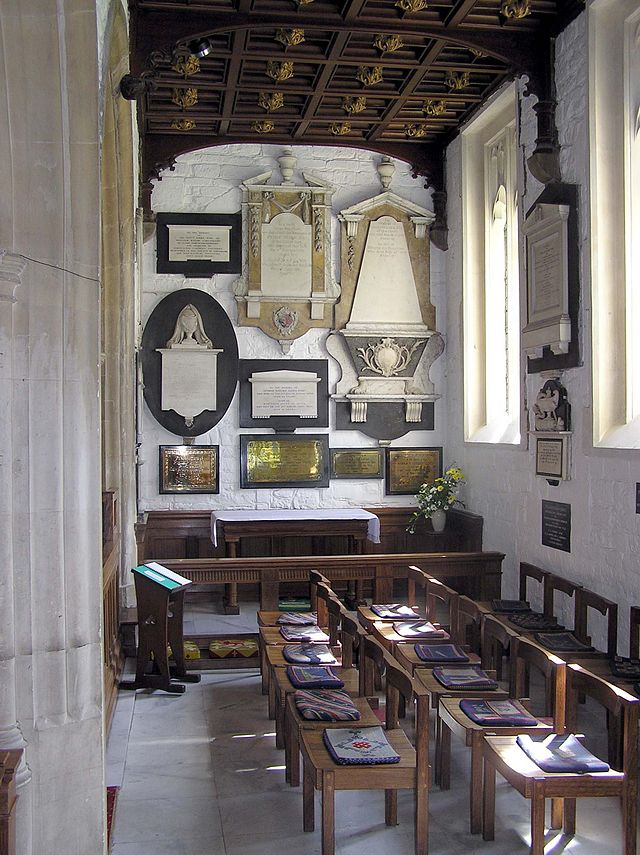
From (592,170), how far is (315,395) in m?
3.72

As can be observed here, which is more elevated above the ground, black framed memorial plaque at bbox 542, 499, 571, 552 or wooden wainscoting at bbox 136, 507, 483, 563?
black framed memorial plaque at bbox 542, 499, 571, 552

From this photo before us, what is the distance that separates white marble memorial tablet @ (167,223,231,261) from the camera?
8.57m

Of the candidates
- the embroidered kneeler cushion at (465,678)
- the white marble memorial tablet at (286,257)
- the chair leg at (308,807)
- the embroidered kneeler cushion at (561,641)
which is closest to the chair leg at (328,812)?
the chair leg at (308,807)

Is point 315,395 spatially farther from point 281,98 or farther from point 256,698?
point 256,698

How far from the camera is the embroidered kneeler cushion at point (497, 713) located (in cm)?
362

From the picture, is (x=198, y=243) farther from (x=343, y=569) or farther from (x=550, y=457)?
(x=550, y=457)

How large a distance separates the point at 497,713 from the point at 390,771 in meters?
0.69

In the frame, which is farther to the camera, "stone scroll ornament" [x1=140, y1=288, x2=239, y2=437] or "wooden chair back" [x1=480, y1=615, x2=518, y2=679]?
"stone scroll ornament" [x1=140, y1=288, x2=239, y2=437]

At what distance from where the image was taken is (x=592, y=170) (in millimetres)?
5816

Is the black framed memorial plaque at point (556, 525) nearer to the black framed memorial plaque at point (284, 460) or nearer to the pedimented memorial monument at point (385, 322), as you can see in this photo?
the pedimented memorial monument at point (385, 322)

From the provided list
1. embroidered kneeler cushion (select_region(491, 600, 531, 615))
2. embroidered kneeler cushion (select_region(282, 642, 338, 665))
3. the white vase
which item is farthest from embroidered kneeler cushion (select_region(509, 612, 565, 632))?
the white vase

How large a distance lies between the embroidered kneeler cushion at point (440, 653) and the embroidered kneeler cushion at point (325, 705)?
64cm

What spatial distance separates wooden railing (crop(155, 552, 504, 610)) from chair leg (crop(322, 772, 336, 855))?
3.42 m

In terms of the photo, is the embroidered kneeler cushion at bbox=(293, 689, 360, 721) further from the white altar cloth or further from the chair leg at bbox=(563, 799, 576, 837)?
the white altar cloth
